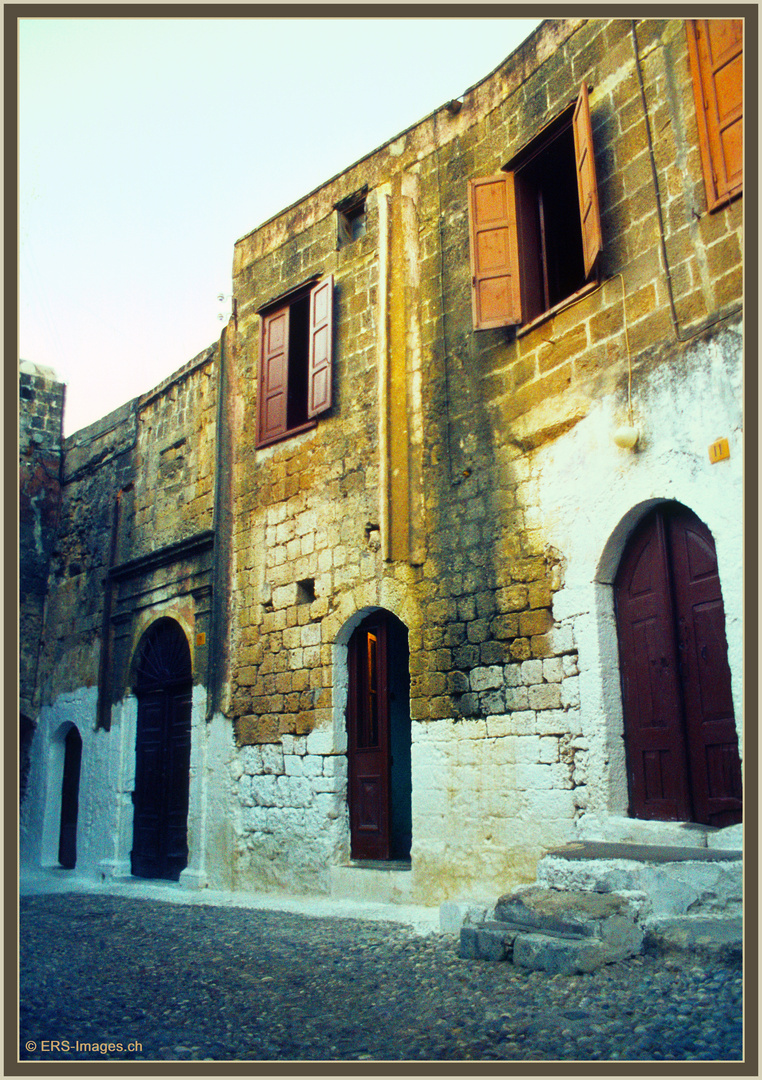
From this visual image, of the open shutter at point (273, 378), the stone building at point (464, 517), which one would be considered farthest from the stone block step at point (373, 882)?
the open shutter at point (273, 378)

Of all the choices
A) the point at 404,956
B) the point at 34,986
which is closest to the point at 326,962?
the point at 404,956

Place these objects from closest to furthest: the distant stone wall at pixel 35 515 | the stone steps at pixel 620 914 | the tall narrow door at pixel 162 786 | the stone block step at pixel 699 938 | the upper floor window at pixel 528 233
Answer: the stone block step at pixel 699 938
the stone steps at pixel 620 914
the upper floor window at pixel 528 233
the tall narrow door at pixel 162 786
the distant stone wall at pixel 35 515

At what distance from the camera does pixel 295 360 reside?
8.77m

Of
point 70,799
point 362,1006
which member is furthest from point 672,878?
point 70,799

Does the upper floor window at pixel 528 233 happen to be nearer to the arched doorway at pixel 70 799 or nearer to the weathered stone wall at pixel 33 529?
the arched doorway at pixel 70 799

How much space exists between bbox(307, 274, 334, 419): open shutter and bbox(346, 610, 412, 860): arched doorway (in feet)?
6.97

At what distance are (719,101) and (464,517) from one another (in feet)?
10.1

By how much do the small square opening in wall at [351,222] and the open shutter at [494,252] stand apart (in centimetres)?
197

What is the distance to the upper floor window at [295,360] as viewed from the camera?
788 cm

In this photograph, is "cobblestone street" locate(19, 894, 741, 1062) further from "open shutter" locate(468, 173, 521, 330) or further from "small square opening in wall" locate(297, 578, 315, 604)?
"open shutter" locate(468, 173, 521, 330)

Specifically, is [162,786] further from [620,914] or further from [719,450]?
[719,450]

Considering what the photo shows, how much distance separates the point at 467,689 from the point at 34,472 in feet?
28.1

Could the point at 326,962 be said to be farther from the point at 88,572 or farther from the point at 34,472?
the point at 34,472

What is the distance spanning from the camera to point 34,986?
4.18 m
